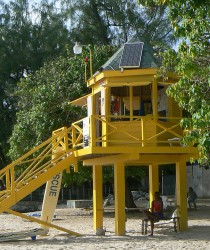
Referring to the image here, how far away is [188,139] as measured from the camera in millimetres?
13781

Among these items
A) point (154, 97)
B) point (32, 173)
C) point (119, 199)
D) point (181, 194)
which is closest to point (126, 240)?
point (119, 199)

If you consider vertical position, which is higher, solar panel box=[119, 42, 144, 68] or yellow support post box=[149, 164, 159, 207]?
solar panel box=[119, 42, 144, 68]

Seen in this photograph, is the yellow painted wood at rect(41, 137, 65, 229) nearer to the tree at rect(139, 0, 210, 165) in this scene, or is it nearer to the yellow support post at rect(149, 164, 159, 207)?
the yellow support post at rect(149, 164, 159, 207)

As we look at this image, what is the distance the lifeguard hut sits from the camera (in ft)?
65.9

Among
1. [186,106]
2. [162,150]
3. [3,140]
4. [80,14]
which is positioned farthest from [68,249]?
[3,140]

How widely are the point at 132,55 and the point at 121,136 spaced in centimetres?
309

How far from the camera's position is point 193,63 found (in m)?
13.9

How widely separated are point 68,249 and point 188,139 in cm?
635

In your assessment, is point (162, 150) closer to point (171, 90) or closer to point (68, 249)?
point (68, 249)

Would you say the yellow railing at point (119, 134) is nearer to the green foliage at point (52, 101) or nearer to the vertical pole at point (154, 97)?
the vertical pole at point (154, 97)

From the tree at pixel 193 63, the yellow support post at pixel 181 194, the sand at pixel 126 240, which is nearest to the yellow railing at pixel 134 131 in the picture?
the yellow support post at pixel 181 194

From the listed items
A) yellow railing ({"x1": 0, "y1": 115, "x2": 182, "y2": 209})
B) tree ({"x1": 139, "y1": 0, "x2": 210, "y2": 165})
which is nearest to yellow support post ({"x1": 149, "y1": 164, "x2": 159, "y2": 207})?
yellow railing ({"x1": 0, "y1": 115, "x2": 182, "y2": 209})

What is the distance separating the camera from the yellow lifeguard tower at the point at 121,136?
794 inches

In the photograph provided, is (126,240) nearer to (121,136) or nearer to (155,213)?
(155,213)
